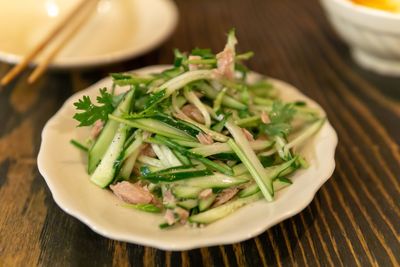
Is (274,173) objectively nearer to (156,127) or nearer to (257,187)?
(257,187)

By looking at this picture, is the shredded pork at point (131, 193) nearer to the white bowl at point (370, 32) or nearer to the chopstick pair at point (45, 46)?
the chopstick pair at point (45, 46)

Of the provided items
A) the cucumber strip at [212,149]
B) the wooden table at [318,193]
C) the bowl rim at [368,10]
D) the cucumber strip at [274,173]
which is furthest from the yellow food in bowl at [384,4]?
the cucumber strip at [212,149]

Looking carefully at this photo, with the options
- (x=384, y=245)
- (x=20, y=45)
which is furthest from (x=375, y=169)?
(x=20, y=45)

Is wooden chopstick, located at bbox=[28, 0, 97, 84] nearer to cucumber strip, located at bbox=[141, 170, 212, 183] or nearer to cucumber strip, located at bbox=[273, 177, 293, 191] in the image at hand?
cucumber strip, located at bbox=[141, 170, 212, 183]

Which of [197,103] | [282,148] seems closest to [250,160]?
[282,148]

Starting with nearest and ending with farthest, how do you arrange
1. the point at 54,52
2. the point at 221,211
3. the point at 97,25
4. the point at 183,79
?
the point at 221,211, the point at 183,79, the point at 54,52, the point at 97,25

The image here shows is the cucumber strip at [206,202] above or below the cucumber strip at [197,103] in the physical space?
below

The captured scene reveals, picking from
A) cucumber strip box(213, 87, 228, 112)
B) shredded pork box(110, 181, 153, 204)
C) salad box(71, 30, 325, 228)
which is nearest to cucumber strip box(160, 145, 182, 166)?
salad box(71, 30, 325, 228)
